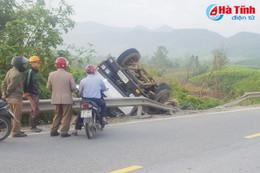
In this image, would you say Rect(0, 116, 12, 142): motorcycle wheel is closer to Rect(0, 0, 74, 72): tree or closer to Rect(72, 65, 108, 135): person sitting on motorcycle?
Rect(72, 65, 108, 135): person sitting on motorcycle

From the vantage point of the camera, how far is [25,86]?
27.2 ft

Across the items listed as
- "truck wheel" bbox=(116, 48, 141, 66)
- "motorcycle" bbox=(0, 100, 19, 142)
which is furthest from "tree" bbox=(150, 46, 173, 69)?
"motorcycle" bbox=(0, 100, 19, 142)

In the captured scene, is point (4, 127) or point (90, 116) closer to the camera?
point (4, 127)

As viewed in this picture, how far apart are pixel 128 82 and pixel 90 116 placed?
17.2 ft

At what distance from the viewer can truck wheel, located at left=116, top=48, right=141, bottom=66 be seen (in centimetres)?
1375

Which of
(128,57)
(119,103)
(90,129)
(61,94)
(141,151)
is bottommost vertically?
(141,151)

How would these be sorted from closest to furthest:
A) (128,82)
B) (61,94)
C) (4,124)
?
(4,124) → (61,94) → (128,82)

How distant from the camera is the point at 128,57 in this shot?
13852 mm

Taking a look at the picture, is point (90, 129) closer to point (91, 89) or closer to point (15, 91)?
point (91, 89)

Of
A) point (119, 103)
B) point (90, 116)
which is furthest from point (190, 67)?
point (90, 116)

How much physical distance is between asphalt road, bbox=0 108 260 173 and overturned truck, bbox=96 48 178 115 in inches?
126

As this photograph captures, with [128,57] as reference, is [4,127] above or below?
below

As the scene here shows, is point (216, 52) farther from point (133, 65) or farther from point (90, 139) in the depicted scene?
point (90, 139)

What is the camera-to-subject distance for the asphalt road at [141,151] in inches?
215
